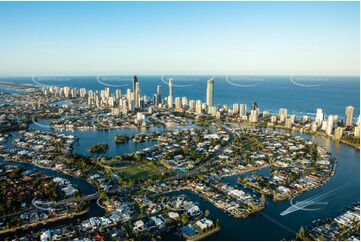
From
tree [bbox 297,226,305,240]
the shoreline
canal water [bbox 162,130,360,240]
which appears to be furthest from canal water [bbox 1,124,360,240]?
the shoreline

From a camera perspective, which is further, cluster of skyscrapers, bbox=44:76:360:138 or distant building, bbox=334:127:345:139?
cluster of skyscrapers, bbox=44:76:360:138

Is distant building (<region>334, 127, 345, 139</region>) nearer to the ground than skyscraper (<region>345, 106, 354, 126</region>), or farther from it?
nearer to the ground

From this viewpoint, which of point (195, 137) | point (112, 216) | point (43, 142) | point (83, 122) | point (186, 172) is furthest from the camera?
point (83, 122)

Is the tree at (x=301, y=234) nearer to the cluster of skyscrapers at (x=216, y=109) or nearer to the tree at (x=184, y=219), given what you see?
the tree at (x=184, y=219)

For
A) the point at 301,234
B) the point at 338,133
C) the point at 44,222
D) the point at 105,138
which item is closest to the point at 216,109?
the point at 338,133

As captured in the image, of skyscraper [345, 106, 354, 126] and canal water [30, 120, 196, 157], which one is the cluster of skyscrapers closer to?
skyscraper [345, 106, 354, 126]

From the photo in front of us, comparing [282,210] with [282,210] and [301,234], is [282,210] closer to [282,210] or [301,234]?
[282,210]

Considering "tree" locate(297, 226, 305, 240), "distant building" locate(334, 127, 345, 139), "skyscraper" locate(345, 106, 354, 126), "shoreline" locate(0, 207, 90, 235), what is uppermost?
"skyscraper" locate(345, 106, 354, 126)

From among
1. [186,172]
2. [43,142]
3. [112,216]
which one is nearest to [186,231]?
[112,216]

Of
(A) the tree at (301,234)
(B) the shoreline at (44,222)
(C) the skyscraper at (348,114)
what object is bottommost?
(B) the shoreline at (44,222)

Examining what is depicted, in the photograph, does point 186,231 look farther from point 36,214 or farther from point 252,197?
point 36,214

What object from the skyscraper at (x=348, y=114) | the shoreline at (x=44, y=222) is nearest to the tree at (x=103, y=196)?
the shoreline at (x=44, y=222)
